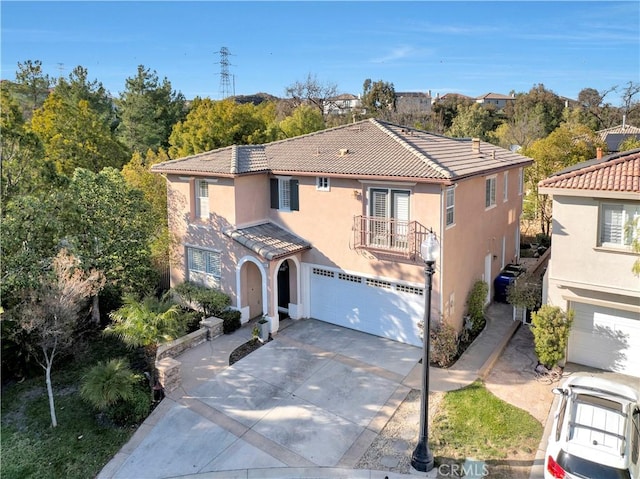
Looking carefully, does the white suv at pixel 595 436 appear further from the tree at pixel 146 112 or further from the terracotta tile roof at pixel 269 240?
the tree at pixel 146 112

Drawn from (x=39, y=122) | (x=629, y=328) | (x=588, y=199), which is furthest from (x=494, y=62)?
(x=39, y=122)

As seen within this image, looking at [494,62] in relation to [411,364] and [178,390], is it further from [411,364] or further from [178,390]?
[178,390]

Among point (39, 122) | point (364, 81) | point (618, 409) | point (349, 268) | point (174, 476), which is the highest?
point (364, 81)

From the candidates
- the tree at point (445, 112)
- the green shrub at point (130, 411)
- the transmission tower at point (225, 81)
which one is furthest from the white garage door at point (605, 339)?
the tree at point (445, 112)

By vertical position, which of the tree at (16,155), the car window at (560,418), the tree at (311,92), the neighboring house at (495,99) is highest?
the neighboring house at (495,99)

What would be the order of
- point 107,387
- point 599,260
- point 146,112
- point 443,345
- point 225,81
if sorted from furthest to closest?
point 225,81
point 146,112
point 443,345
point 599,260
point 107,387

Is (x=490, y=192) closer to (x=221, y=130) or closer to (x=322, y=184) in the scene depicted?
(x=322, y=184)

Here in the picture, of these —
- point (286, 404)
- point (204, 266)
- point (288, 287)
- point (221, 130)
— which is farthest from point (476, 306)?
point (221, 130)
